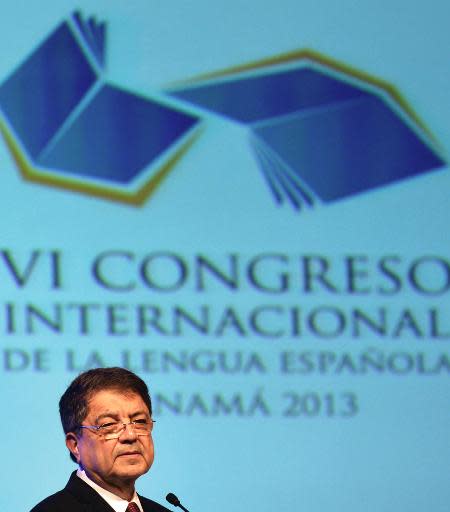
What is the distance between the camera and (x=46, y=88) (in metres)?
4.42

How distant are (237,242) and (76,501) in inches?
68.9

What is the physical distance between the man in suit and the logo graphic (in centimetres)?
157

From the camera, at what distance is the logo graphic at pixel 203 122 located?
14.5 feet

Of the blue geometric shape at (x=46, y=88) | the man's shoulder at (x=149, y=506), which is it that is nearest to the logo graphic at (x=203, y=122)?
the blue geometric shape at (x=46, y=88)

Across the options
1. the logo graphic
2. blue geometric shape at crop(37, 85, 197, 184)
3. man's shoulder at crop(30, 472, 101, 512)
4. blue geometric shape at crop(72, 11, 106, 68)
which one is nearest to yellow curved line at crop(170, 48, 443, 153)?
the logo graphic

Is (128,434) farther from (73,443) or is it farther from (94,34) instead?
(94,34)

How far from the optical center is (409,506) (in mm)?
4539

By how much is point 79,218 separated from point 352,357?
937 millimetres

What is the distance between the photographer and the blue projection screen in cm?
438

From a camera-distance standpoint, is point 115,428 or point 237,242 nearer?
point 115,428

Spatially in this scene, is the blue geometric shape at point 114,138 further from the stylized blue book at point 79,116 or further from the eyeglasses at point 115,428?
the eyeglasses at point 115,428

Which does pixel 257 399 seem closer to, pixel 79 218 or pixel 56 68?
pixel 79 218

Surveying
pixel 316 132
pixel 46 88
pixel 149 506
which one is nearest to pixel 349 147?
pixel 316 132

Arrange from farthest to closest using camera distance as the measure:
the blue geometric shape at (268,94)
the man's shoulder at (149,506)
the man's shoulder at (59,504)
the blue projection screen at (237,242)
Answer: the blue geometric shape at (268,94) < the blue projection screen at (237,242) < the man's shoulder at (149,506) < the man's shoulder at (59,504)
